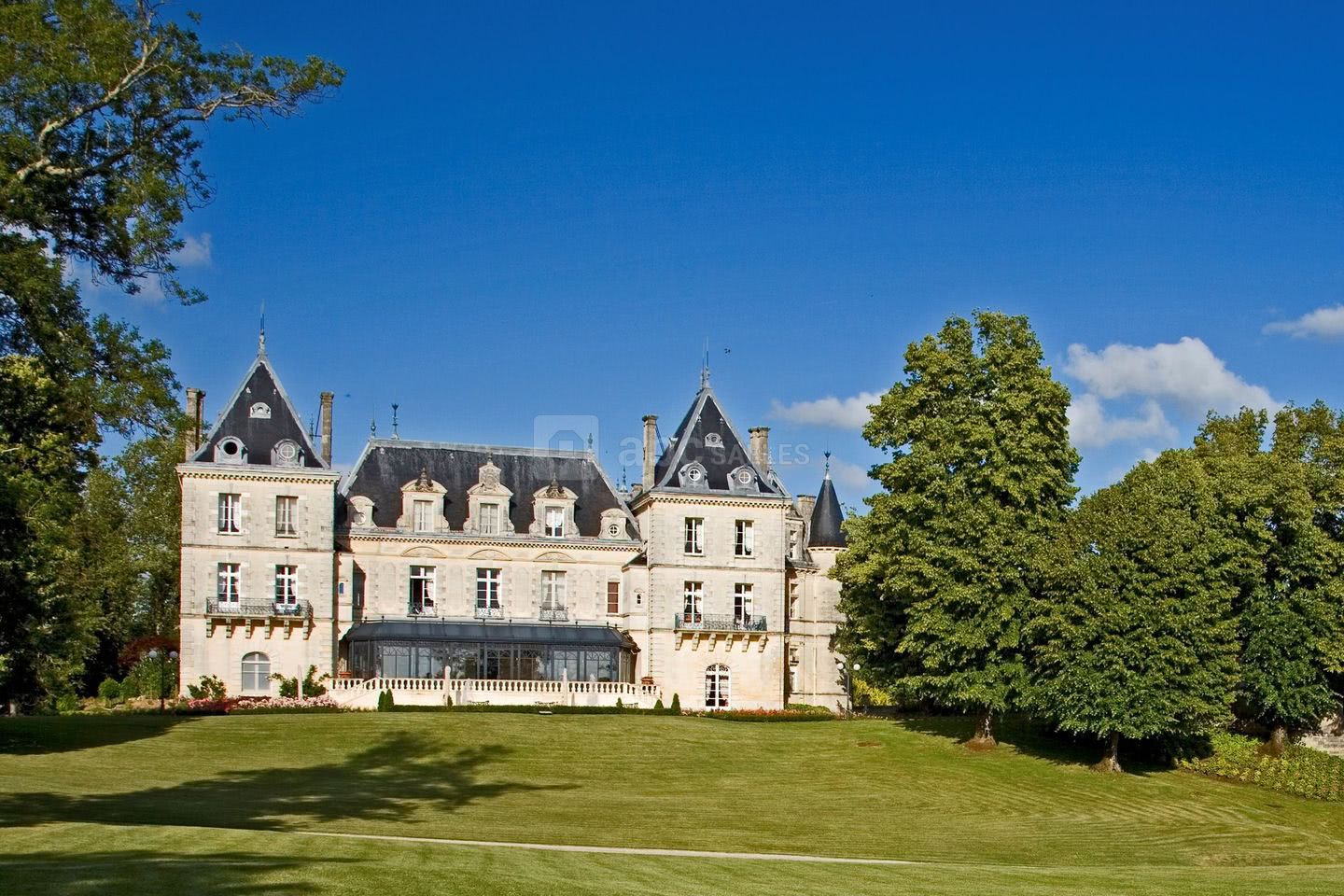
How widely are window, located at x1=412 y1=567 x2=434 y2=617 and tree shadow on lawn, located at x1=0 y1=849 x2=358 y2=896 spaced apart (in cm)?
3491

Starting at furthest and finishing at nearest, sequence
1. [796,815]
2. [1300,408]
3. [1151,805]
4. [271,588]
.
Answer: [271,588]
[1300,408]
[1151,805]
[796,815]

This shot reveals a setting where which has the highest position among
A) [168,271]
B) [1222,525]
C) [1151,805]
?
[168,271]

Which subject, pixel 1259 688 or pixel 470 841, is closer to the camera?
pixel 470 841

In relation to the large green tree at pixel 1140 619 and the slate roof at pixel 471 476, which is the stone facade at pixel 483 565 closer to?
the slate roof at pixel 471 476

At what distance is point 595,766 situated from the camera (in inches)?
1455

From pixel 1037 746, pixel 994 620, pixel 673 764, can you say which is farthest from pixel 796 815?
pixel 1037 746

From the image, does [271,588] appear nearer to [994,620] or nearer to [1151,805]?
[994,620]

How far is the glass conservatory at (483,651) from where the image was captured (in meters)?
49.2

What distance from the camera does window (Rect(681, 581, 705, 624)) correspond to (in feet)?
171

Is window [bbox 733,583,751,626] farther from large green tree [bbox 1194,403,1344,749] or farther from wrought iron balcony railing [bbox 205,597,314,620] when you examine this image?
large green tree [bbox 1194,403,1344,749]

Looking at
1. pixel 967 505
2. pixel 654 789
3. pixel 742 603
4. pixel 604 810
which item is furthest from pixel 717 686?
pixel 604 810

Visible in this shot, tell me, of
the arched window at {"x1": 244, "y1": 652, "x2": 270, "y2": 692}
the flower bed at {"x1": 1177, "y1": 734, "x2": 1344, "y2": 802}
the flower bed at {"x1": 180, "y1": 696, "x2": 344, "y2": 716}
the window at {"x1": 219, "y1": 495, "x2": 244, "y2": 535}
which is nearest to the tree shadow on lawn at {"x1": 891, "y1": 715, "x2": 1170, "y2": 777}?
the flower bed at {"x1": 1177, "y1": 734, "x2": 1344, "y2": 802}

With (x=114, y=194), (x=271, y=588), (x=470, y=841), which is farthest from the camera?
(x=271, y=588)

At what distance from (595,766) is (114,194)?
2228 centimetres
